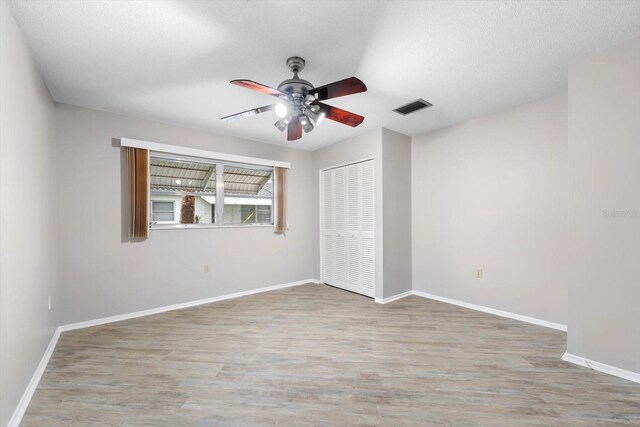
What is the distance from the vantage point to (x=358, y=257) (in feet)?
13.2

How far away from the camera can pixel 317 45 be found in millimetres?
1869

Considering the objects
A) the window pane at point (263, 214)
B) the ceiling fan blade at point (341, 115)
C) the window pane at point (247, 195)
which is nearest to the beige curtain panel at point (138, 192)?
the window pane at point (247, 195)

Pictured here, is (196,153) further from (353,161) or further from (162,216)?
(353,161)

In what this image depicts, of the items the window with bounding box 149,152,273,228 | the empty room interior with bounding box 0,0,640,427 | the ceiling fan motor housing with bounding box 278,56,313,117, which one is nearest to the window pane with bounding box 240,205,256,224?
the window with bounding box 149,152,273,228

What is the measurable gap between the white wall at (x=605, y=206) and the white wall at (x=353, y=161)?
1.98 meters

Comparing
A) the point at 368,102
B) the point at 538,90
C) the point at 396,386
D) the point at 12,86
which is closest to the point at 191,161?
the point at 12,86

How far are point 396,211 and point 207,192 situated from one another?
2.85m

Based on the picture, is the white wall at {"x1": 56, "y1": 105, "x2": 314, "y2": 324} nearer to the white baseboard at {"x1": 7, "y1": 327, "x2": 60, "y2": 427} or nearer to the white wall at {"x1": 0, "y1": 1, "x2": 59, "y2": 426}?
the white wall at {"x1": 0, "y1": 1, "x2": 59, "y2": 426}

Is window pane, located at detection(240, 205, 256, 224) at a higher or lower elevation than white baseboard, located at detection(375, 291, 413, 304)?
higher

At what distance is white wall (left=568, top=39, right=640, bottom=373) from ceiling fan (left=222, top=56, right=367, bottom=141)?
6.03 feet

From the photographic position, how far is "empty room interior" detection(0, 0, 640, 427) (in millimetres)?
1609

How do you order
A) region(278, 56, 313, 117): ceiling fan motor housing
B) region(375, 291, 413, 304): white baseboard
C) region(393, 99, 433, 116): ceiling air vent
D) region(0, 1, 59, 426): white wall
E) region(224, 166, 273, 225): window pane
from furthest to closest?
region(224, 166, 273, 225): window pane, region(375, 291, 413, 304): white baseboard, region(393, 99, 433, 116): ceiling air vent, region(278, 56, 313, 117): ceiling fan motor housing, region(0, 1, 59, 426): white wall

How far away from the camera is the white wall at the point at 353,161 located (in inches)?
145

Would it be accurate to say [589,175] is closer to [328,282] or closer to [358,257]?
[358,257]
